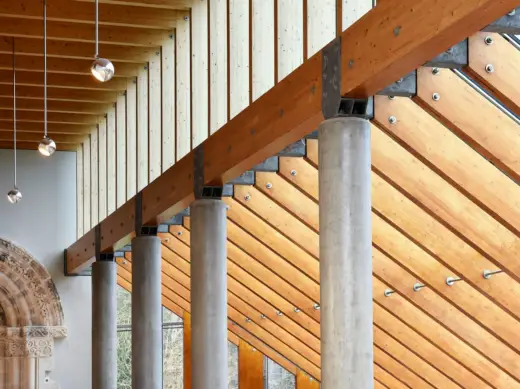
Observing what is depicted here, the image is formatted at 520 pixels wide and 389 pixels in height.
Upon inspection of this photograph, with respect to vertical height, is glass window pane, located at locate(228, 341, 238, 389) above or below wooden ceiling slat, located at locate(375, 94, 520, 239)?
below

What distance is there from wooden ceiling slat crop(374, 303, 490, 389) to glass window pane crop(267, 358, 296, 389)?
627cm

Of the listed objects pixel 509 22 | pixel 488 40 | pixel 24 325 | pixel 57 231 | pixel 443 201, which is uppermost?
Answer: pixel 57 231

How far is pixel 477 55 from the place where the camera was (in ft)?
19.3

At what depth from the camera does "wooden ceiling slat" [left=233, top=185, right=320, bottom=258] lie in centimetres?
960

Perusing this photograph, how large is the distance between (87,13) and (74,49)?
1176 millimetres

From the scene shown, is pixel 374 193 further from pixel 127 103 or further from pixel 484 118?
pixel 127 103

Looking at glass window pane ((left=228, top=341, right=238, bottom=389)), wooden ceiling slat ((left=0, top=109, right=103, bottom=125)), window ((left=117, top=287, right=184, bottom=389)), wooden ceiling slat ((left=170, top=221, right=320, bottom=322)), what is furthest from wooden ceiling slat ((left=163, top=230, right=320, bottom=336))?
window ((left=117, top=287, right=184, bottom=389))

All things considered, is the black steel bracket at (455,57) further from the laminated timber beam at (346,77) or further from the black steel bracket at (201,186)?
the black steel bracket at (201,186)

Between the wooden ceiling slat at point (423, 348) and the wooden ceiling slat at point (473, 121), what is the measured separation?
3.53 meters

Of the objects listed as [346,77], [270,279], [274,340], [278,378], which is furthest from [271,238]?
[278,378]

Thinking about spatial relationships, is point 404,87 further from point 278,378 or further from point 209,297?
point 278,378

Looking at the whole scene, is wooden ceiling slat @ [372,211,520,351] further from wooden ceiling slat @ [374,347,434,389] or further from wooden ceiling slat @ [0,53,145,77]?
wooden ceiling slat @ [0,53,145,77]

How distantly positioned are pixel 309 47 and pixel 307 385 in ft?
30.6

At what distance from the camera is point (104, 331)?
13.9 m
